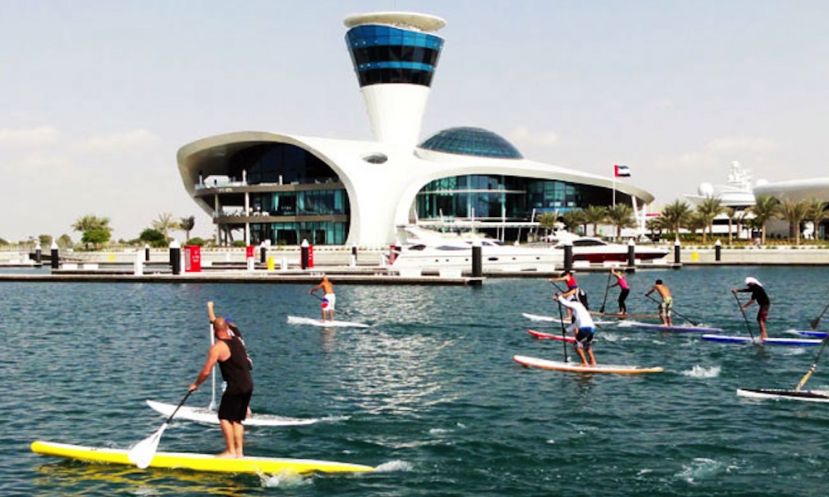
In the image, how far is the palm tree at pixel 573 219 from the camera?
116562mm

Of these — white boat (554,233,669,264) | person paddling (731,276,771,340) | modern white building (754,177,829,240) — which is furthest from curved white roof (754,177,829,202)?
person paddling (731,276,771,340)

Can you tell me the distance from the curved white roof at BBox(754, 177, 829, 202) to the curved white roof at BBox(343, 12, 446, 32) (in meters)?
53.7

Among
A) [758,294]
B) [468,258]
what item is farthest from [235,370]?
[468,258]

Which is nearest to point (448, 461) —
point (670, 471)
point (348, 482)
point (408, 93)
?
point (348, 482)

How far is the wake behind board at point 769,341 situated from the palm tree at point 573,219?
8507 cm

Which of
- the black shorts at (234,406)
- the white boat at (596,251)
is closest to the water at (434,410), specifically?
the black shorts at (234,406)

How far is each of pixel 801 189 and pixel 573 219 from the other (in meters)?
31.1

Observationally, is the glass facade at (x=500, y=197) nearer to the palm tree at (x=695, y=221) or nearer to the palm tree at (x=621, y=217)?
the palm tree at (x=621, y=217)

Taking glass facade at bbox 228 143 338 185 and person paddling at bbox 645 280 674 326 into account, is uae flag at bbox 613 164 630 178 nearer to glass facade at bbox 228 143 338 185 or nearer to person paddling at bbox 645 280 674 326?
glass facade at bbox 228 143 338 185

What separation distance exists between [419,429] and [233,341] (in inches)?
214

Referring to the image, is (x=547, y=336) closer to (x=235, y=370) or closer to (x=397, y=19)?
(x=235, y=370)

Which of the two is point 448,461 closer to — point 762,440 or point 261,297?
point 762,440

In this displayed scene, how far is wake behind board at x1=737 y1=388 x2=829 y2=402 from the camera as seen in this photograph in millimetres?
20984

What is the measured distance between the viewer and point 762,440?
17.7 m
